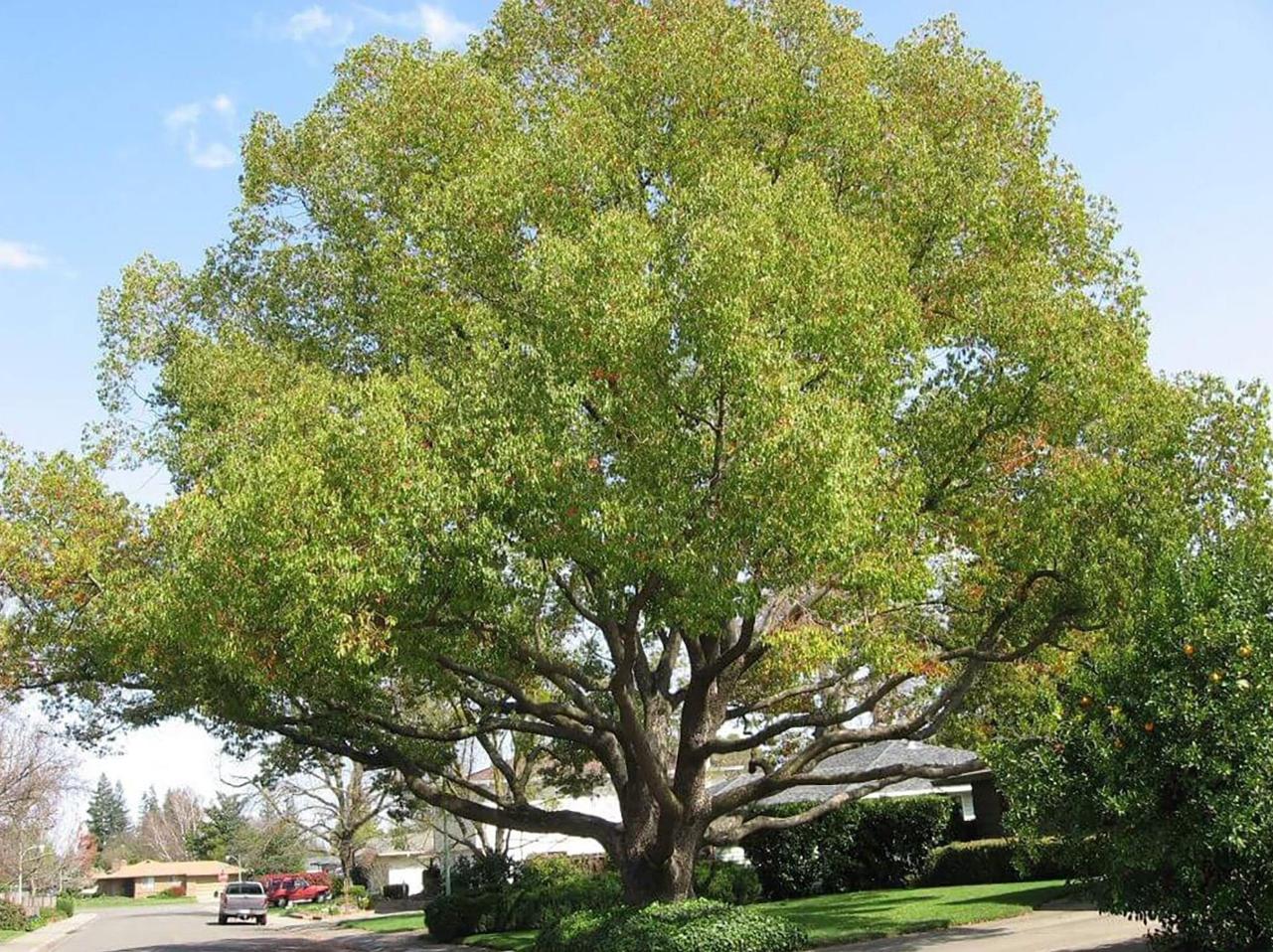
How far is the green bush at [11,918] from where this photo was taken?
47.7 m

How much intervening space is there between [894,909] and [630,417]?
50.3 ft

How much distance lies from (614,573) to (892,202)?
25.8 ft

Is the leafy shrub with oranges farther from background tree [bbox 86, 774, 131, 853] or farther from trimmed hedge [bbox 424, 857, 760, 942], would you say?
background tree [bbox 86, 774, 131, 853]

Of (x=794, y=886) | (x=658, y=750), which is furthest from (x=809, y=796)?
(x=658, y=750)

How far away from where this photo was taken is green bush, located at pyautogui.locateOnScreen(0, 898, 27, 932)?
47.7 metres

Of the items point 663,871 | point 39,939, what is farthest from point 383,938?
point 663,871

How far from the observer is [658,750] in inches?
856

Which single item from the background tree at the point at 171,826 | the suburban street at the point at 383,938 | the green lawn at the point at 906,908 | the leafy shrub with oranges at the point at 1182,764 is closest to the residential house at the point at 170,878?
the background tree at the point at 171,826

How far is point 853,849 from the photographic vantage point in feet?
111

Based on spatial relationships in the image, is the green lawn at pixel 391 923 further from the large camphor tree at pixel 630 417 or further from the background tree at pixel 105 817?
the background tree at pixel 105 817

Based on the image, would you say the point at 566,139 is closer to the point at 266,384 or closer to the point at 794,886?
the point at 266,384

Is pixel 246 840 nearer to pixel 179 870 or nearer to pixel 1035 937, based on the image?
pixel 179 870

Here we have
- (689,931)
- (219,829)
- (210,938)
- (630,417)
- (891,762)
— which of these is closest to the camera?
(630,417)

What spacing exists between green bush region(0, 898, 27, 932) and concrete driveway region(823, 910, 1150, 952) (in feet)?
133
